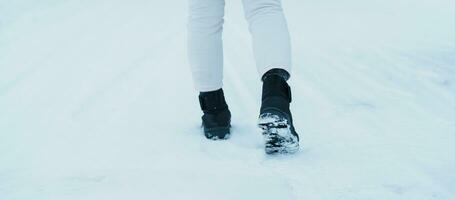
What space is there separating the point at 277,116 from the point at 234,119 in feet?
1.65

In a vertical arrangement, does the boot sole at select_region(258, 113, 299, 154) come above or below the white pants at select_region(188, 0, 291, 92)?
below

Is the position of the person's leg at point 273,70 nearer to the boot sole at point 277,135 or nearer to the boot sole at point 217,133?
the boot sole at point 277,135

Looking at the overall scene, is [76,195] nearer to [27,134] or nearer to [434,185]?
[27,134]

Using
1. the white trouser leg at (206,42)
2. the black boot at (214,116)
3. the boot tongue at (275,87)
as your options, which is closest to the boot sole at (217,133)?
the black boot at (214,116)

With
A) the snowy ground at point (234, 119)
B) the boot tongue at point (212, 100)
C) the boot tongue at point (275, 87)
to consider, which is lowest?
the snowy ground at point (234, 119)

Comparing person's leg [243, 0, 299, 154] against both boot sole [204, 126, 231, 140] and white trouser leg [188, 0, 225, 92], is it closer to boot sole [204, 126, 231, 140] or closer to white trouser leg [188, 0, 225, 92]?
white trouser leg [188, 0, 225, 92]

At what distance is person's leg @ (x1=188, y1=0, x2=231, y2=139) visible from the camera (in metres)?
1.50

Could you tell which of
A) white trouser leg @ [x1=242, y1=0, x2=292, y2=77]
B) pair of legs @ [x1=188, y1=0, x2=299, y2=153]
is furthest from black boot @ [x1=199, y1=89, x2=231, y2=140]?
white trouser leg @ [x1=242, y1=0, x2=292, y2=77]

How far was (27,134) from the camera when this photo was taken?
164 centimetres

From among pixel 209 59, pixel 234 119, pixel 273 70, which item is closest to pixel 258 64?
pixel 273 70

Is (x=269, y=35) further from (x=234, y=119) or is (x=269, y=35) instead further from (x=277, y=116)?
(x=234, y=119)

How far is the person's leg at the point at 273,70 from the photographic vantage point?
4.36 feet

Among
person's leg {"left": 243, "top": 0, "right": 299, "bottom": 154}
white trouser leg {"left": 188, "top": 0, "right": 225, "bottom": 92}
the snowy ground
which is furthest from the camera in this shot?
white trouser leg {"left": 188, "top": 0, "right": 225, "bottom": 92}

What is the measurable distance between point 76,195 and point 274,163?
0.50 m
